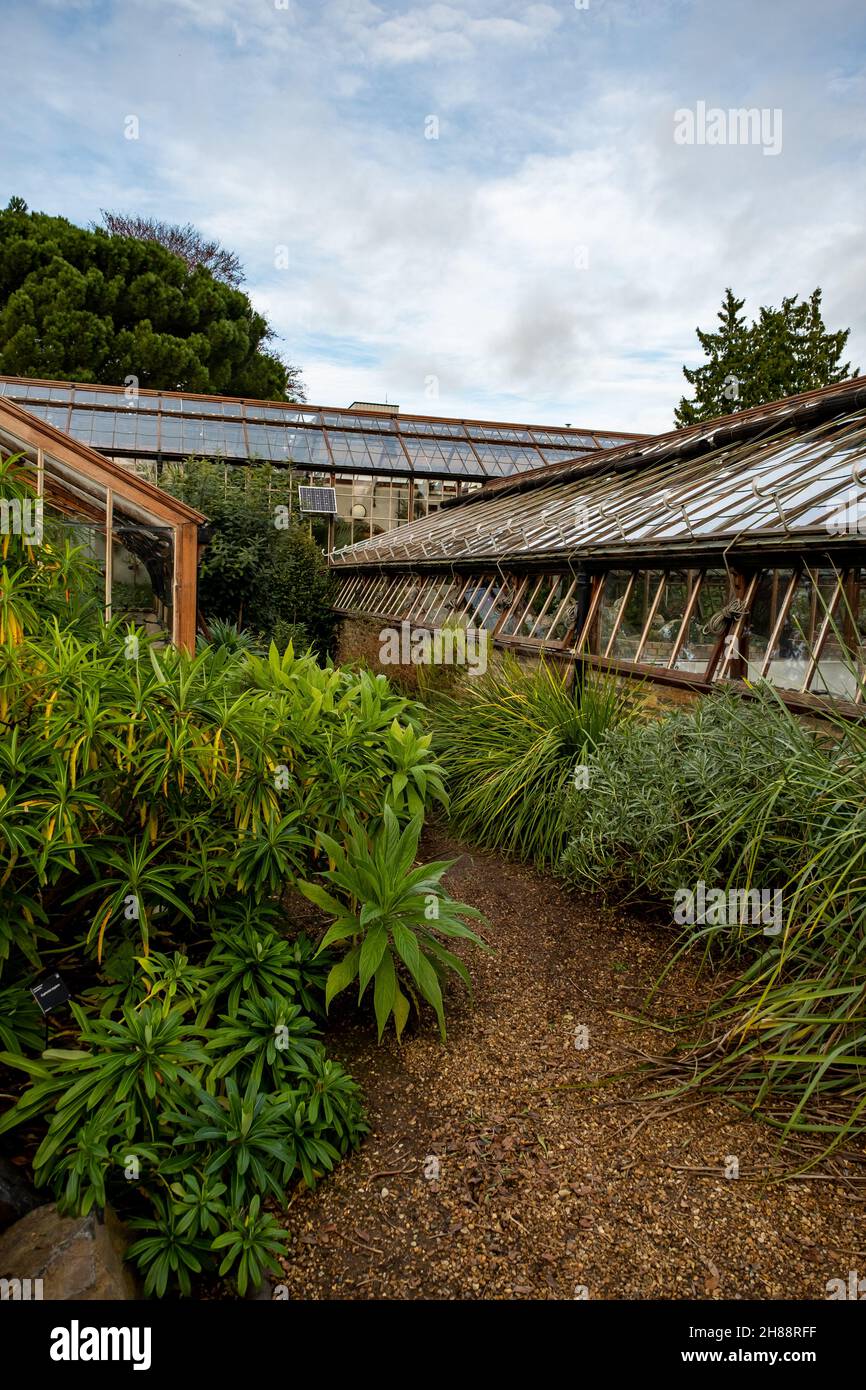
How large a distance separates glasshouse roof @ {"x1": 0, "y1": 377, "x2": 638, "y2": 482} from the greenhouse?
328 inches

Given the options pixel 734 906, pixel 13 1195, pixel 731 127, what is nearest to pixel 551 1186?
pixel 734 906

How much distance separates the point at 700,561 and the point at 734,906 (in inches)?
132

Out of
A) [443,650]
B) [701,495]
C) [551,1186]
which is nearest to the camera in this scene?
[551,1186]

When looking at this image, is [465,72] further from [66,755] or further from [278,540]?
[66,755]

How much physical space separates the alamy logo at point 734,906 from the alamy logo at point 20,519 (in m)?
3.59

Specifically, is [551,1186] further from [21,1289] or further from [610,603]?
[610,603]

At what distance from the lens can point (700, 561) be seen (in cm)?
595

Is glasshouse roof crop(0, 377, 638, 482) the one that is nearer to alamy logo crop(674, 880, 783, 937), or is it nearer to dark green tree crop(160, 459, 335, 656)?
dark green tree crop(160, 459, 335, 656)

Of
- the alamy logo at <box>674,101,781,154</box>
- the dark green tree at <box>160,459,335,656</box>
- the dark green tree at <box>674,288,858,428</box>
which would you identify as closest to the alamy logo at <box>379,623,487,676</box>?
the dark green tree at <box>160,459,335,656</box>

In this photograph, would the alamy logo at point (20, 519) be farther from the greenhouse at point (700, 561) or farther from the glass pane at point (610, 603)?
the glass pane at point (610, 603)

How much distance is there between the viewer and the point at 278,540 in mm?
14461

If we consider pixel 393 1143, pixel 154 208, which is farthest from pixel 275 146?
pixel 154 208

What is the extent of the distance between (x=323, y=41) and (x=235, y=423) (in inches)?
415

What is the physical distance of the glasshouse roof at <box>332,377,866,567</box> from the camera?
17.5 feet
